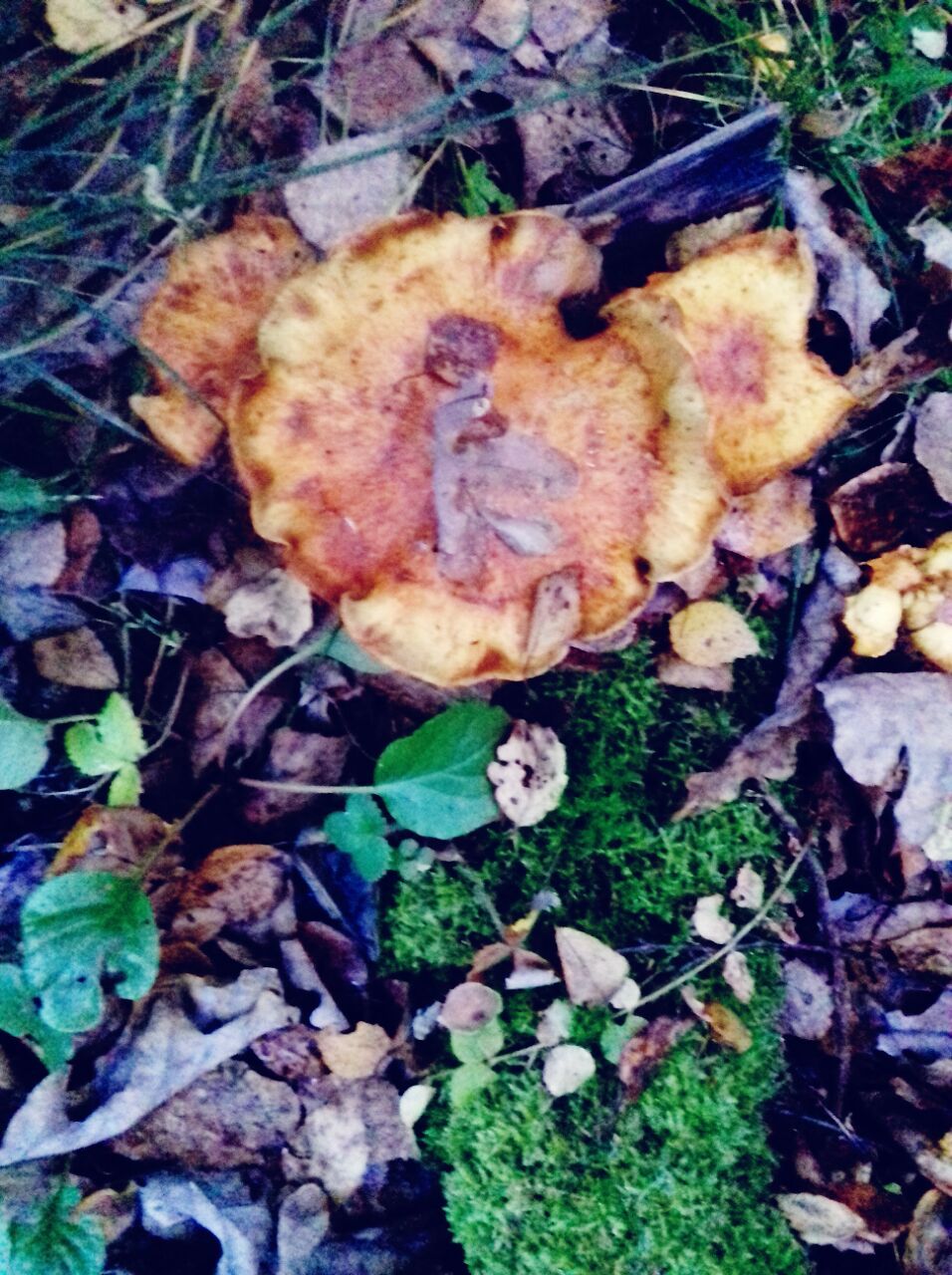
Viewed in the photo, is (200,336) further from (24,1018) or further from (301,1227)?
(301,1227)

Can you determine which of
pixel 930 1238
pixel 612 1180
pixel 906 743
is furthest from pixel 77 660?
pixel 930 1238

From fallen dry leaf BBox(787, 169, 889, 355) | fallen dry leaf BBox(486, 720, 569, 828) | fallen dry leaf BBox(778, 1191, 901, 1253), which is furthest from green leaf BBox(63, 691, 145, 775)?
fallen dry leaf BBox(787, 169, 889, 355)

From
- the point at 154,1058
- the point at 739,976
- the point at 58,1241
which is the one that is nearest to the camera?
the point at 58,1241

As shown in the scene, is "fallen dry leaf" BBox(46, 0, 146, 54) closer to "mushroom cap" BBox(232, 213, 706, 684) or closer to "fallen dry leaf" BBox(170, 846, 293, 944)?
"mushroom cap" BBox(232, 213, 706, 684)

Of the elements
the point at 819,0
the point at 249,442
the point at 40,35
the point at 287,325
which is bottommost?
the point at 249,442

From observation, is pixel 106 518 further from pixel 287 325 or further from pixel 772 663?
pixel 772 663

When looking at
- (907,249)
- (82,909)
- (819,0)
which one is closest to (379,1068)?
(82,909)
